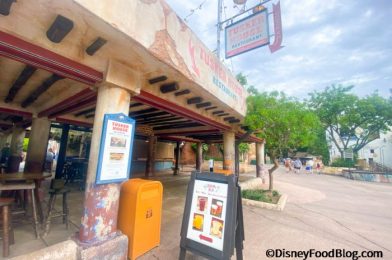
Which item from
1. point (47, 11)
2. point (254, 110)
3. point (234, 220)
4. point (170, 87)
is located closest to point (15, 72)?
point (47, 11)

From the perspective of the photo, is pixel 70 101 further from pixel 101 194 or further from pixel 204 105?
pixel 204 105

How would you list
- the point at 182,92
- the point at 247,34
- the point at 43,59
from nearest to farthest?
the point at 43,59, the point at 182,92, the point at 247,34

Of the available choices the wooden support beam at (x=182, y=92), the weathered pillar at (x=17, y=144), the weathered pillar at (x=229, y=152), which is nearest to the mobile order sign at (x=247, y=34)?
the wooden support beam at (x=182, y=92)

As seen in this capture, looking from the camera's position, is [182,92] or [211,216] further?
[182,92]

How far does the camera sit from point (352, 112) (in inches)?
936

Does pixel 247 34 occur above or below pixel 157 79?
above

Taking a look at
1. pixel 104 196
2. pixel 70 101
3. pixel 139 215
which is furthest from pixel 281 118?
pixel 70 101

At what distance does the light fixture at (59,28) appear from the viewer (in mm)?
2371

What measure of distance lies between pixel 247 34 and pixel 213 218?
6210mm

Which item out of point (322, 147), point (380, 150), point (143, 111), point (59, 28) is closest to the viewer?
point (59, 28)

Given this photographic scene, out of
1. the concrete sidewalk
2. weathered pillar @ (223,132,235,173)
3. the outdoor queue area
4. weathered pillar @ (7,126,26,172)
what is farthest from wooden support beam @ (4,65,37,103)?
weathered pillar @ (223,132,235,173)

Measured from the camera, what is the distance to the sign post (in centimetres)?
266

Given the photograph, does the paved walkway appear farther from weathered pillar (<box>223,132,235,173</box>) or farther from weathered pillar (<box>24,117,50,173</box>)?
weathered pillar (<box>24,117,50,173</box>)

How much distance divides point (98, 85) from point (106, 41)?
0.83 m
